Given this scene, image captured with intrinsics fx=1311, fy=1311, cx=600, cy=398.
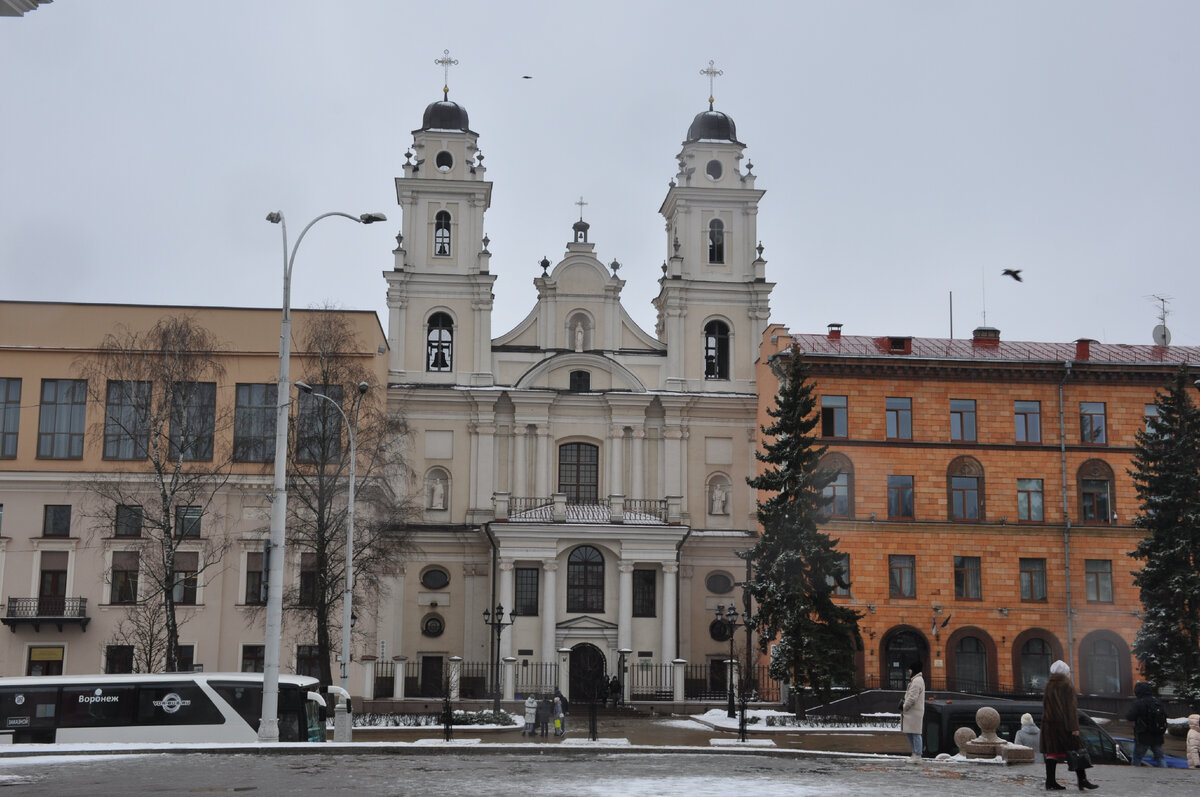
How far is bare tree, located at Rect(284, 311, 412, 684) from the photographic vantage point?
147 ft

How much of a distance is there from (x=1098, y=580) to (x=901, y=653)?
28.6 feet

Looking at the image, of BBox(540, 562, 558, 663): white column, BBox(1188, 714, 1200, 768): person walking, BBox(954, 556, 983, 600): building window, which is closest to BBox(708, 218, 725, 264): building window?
BBox(540, 562, 558, 663): white column

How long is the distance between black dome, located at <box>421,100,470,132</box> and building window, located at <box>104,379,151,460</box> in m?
20.7

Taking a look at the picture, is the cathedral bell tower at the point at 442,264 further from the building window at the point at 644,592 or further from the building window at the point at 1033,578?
the building window at the point at 1033,578

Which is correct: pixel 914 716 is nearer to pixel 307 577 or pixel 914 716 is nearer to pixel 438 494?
pixel 307 577

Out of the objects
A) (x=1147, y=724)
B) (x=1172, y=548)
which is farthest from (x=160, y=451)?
(x=1147, y=724)

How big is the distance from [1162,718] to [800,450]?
2333 cm

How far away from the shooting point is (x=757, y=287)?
6275 cm

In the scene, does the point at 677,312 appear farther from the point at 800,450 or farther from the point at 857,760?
the point at 857,760

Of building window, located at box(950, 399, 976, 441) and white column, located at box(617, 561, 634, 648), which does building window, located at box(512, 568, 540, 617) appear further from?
building window, located at box(950, 399, 976, 441)

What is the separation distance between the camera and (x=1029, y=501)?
53094mm

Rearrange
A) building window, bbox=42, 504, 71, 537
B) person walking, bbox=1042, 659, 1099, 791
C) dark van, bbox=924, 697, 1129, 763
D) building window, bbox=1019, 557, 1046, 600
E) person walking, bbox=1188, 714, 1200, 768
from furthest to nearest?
building window, bbox=42, 504, 71, 537 < building window, bbox=1019, 557, 1046, 600 < dark van, bbox=924, 697, 1129, 763 < person walking, bbox=1188, 714, 1200, 768 < person walking, bbox=1042, 659, 1099, 791

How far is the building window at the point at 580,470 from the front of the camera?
6156 cm

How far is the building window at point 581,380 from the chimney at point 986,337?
17409 millimetres
